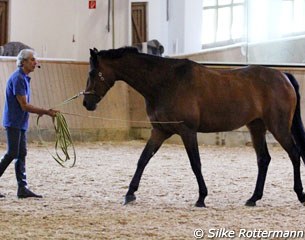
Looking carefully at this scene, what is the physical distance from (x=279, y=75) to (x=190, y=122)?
1.14m

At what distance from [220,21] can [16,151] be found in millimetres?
11498

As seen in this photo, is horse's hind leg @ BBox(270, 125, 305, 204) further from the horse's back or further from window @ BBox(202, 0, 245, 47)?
window @ BBox(202, 0, 245, 47)

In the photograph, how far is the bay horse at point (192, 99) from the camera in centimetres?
670

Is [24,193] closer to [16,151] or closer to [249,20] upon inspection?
[16,151]

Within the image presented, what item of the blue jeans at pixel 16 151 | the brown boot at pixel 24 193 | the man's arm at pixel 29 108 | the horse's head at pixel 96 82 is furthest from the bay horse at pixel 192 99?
the brown boot at pixel 24 193

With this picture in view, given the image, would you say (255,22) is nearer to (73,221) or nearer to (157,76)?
(157,76)

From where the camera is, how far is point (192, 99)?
22.1ft

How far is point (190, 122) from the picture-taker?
6.67m

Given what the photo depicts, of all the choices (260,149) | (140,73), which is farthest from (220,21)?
(140,73)

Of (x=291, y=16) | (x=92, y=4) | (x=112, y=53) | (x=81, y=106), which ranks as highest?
(x=92, y=4)

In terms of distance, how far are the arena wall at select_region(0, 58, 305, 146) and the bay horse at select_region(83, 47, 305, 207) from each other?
5.35m

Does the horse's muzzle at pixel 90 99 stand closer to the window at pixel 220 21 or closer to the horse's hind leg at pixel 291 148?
the horse's hind leg at pixel 291 148

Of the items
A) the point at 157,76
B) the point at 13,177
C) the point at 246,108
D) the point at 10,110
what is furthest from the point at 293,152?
the point at 13,177

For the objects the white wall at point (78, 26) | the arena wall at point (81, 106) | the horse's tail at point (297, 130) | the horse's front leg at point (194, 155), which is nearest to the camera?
the horse's front leg at point (194, 155)
